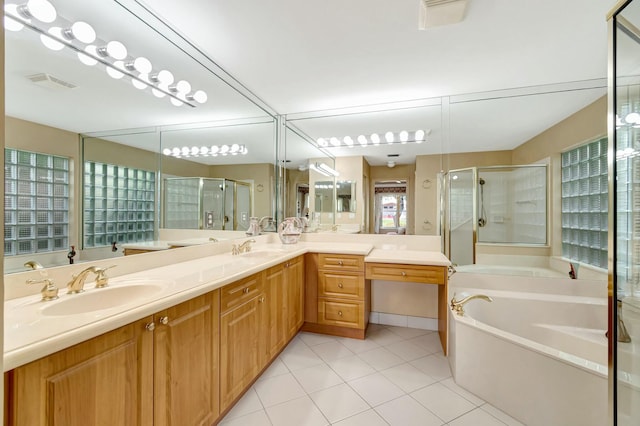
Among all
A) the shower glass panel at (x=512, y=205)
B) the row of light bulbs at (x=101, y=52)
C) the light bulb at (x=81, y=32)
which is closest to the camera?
the row of light bulbs at (x=101, y=52)

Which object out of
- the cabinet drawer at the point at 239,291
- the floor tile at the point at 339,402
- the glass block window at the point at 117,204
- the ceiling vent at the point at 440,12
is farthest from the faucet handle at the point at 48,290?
the ceiling vent at the point at 440,12

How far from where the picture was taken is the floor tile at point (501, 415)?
1.47m

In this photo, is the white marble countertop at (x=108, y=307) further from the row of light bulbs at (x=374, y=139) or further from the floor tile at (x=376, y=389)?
the row of light bulbs at (x=374, y=139)

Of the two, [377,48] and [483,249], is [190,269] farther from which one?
[483,249]

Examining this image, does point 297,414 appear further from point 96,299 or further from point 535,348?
point 535,348

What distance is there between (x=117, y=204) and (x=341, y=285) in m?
1.76

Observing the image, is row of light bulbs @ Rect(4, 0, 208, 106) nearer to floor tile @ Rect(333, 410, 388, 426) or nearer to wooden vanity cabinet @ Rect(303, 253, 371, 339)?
wooden vanity cabinet @ Rect(303, 253, 371, 339)

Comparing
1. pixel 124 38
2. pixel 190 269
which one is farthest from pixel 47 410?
pixel 124 38

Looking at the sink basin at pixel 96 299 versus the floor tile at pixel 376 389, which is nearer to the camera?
the sink basin at pixel 96 299

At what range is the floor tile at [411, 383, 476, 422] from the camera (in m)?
1.54

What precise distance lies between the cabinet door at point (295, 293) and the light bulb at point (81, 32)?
178cm

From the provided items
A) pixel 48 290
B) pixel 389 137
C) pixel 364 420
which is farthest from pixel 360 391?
pixel 389 137

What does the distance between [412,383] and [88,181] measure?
90.2 inches

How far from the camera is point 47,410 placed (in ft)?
2.27
